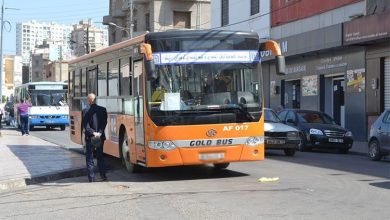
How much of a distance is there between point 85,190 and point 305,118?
1238 cm

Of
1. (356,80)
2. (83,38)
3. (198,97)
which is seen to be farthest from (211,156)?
(83,38)

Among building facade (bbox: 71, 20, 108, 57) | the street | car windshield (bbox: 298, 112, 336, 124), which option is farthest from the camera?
building facade (bbox: 71, 20, 108, 57)

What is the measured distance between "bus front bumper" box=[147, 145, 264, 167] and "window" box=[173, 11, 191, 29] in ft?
155

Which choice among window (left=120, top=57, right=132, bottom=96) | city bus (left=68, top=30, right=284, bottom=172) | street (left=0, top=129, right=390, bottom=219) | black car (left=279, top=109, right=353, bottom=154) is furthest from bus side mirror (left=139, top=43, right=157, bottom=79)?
black car (left=279, top=109, right=353, bottom=154)

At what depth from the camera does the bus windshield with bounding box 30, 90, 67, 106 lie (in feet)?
117

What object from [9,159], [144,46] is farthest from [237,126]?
[9,159]

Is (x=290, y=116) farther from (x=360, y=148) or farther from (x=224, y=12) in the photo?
(x=224, y=12)

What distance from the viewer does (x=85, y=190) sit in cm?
1132

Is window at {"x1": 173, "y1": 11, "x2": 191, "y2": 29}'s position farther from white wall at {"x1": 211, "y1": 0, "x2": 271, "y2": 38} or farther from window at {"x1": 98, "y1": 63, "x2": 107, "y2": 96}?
window at {"x1": 98, "y1": 63, "x2": 107, "y2": 96}

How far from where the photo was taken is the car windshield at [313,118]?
21.9 meters

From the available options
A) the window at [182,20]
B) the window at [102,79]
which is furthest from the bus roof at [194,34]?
the window at [182,20]

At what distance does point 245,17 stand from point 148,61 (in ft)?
87.1

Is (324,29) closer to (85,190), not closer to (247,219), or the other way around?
(85,190)

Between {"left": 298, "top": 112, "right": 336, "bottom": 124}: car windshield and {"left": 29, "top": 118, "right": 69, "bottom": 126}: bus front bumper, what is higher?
{"left": 298, "top": 112, "right": 336, "bottom": 124}: car windshield
